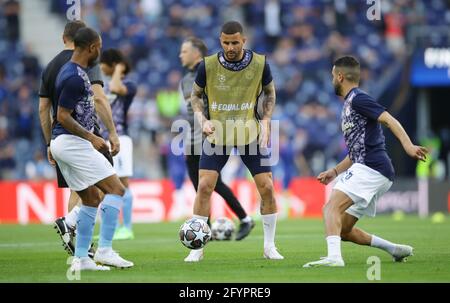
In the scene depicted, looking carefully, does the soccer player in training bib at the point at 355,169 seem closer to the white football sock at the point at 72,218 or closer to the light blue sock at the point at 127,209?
the white football sock at the point at 72,218

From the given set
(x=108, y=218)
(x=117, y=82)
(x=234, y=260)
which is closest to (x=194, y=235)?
(x=234, y=260)

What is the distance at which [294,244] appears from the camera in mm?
13500

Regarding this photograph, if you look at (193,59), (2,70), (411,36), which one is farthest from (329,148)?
(193,59)

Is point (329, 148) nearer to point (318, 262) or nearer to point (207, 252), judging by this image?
point (207, 252)

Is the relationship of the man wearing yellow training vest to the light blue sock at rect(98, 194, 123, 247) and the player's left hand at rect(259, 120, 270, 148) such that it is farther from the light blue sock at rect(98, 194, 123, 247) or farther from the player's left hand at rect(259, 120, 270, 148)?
the light blue sock at rect(98, 194, 123, 247)

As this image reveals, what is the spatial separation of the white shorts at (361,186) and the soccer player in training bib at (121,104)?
16.5 ft

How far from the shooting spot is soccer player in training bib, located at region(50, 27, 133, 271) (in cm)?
966

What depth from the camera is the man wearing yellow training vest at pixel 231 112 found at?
11211 millimetres

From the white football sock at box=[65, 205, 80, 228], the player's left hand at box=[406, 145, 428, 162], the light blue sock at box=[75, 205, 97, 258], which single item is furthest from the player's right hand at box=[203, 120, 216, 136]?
the player's left hand at box=[406, 145, 428, 162]

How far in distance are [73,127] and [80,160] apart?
1.18ft

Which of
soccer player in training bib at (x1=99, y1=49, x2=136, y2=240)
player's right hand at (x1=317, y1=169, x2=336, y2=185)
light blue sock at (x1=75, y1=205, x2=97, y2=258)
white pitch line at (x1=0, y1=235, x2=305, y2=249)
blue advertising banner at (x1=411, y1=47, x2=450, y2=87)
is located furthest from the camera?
blue advertising banner at (x1=411, y1=47, x2=450, y2=87)

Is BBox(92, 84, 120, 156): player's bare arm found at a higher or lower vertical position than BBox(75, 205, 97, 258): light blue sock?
higher

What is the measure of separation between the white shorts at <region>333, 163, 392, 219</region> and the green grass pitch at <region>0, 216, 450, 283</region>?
0.62 meters

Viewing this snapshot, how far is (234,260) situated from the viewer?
11.2 meters
